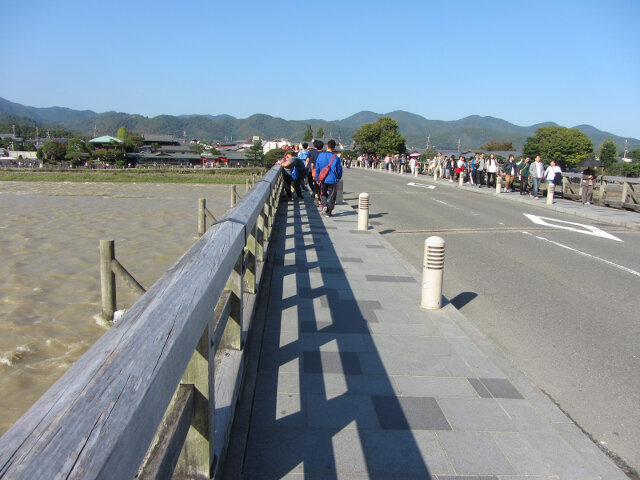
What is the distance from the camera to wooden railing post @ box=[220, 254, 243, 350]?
387 cm

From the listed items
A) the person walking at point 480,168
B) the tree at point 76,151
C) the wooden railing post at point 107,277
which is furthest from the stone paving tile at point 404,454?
the tree at point 76,151

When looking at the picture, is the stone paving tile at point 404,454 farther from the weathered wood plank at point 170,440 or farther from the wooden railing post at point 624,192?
the wooden railing post at point 624,192

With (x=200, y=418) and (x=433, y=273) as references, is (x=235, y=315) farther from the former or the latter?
(x=433, y=273)

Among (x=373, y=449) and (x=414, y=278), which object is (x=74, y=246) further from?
(x=373, y=449)

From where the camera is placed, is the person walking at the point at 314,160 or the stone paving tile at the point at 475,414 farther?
the person walking at the point at 314,160

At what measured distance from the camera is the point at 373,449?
323 centimetres

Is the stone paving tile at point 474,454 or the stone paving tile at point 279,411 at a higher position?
the stone paving tile at point 279,411

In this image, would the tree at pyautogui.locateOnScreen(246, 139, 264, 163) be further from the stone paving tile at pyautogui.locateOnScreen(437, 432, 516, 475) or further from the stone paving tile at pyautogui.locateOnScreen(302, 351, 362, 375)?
the stone paving tile at pyautogui.locateOnScreen(437, 432, 516, 475)

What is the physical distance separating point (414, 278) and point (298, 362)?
3.69 meters

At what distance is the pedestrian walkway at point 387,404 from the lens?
3098mm

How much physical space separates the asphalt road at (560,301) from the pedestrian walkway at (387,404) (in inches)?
15.8

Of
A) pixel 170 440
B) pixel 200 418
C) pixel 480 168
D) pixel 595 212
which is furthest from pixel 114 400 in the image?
pixel 480 168

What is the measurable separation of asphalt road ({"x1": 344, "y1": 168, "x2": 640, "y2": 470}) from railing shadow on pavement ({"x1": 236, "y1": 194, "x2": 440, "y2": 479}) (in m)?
1.45

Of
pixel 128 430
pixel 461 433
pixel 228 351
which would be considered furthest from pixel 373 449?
pixel 128 430
